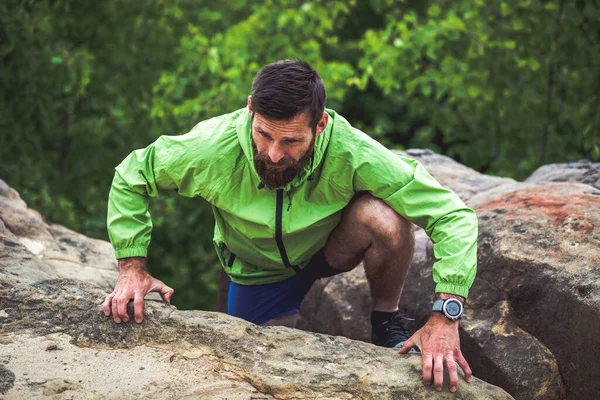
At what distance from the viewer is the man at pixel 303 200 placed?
313 centimetres

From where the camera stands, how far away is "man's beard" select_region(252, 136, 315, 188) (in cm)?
324

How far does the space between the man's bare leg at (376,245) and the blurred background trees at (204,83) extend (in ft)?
10.0

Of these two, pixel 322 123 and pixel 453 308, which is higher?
pixel 322 123

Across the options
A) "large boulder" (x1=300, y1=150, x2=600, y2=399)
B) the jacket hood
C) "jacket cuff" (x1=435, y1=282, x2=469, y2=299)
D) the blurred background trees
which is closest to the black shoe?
"large boulder" (x1=300, y1=150, x2=600, y2=399)

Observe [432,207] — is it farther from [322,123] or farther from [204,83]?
[204,83]

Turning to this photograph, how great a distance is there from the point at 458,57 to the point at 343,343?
605 cm

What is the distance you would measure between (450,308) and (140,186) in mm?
1372

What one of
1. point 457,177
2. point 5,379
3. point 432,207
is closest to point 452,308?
point 432,207

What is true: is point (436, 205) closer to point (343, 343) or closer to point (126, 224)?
point (343, 343)

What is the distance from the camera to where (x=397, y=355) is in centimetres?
305

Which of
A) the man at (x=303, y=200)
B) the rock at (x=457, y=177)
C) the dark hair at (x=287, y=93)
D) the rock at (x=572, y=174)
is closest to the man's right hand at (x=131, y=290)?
the man at (x=303, y=200)

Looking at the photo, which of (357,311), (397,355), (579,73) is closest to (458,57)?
(579,73)

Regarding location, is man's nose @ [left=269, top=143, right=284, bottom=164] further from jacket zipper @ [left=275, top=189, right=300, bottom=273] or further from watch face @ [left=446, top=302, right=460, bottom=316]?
watch face @ [left=446, top=302, right=460, bottom=316]

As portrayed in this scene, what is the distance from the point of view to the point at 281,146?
10.5 feet
